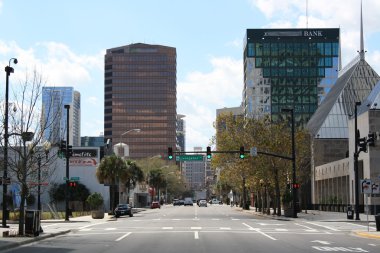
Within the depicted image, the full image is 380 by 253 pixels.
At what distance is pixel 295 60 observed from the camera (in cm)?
17788

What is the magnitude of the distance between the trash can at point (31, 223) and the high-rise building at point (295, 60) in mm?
151653

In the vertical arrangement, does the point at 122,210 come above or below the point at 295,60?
below

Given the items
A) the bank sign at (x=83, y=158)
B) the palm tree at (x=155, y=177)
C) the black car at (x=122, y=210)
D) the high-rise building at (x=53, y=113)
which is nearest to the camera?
the high-rise building at (x=53, y=113)

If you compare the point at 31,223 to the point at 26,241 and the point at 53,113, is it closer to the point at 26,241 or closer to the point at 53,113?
the point at 26,241

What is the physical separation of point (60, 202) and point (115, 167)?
36.5ft

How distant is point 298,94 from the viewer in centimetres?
17762

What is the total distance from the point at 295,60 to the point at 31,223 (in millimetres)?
156484

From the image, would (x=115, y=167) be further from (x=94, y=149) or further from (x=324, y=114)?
(x=324, y=114)

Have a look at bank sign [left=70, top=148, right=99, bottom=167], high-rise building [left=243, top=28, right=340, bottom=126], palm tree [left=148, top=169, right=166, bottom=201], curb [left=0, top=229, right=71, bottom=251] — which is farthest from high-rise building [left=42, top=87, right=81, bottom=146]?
high-rise building [left=243, top=28, right=340, bottom=126]

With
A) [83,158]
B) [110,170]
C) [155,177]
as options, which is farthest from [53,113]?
[155,177]

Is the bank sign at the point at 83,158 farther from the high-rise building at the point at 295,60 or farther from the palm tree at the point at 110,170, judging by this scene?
the high-rise building at the point at 295,60

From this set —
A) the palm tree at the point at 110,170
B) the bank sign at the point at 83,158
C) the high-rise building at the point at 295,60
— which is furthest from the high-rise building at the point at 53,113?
the high-rise building at the point at 295,60

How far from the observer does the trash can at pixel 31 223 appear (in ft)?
91.6

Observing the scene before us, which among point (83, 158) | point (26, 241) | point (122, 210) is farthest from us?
point (83, 158)
